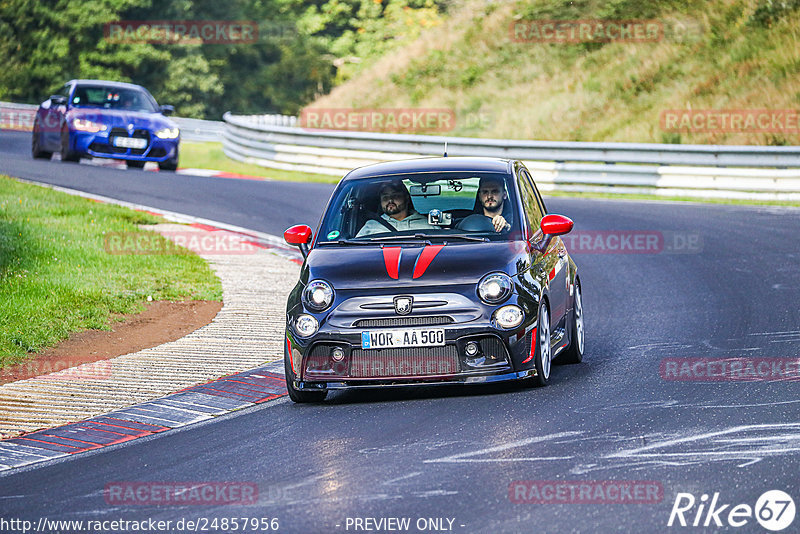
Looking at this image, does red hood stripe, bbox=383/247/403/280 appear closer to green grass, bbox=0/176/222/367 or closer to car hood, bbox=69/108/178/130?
green grass, bbox=0/176/222/367

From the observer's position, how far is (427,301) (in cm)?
864

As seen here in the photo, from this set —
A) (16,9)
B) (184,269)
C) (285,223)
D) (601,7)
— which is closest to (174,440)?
(184,269)

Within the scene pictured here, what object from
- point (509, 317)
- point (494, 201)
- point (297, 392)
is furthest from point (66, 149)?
point (509, 317)

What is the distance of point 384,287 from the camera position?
8719 millimetres

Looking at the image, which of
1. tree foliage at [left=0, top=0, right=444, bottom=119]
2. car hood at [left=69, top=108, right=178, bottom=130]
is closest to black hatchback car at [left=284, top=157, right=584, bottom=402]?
car hood at [left=69, top=108, right=178, bottom=130]

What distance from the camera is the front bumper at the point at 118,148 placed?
2572cm

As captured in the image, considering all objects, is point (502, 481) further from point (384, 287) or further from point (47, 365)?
point (47, 365)

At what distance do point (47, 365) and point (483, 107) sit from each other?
2601cm

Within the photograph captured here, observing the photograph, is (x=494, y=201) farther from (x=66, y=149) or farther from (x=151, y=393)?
(x=66, y=149)

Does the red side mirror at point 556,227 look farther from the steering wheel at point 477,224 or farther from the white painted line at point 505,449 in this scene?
the white painted line at point 505,449

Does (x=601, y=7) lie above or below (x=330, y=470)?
above

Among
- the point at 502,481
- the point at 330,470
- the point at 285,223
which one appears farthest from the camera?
the point at 285,223

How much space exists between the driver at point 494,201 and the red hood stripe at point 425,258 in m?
0.65

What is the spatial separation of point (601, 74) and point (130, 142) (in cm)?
1429
